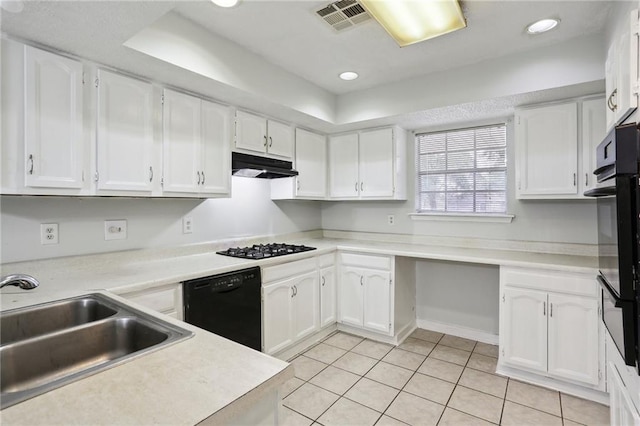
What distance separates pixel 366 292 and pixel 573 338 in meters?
1.57

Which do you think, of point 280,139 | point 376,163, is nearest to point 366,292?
point 376,163

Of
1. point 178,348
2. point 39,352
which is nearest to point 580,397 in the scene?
point 178,348

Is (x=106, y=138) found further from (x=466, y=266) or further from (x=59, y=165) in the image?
(x=466, y=266)

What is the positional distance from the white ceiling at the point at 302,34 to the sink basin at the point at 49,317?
4.19 ft

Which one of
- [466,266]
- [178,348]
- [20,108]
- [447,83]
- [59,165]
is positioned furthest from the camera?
[466,266]

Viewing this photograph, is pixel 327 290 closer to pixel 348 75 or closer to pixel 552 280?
→ pixel 552 280

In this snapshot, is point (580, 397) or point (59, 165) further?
point (580, 397)

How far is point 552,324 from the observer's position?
2.27m

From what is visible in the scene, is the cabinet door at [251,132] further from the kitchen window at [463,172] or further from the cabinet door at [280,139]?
the kitchen window at [463,172]

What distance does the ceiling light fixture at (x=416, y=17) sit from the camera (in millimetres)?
1759

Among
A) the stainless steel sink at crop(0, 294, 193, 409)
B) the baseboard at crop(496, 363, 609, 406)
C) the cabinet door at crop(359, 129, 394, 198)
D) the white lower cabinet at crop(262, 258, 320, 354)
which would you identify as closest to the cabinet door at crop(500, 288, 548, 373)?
the baseboard at crop(496, 363, 609, 406)

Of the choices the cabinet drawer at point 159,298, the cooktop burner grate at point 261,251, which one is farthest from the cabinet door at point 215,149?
the cabinet drawer at point 159,298

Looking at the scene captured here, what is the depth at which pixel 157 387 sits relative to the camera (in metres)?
0.75

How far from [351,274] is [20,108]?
266 cm
